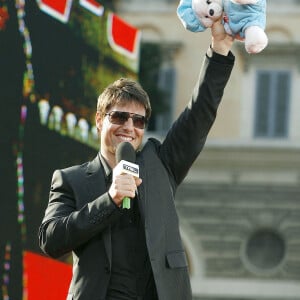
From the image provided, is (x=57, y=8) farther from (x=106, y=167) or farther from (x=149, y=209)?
(x=149, y=209)

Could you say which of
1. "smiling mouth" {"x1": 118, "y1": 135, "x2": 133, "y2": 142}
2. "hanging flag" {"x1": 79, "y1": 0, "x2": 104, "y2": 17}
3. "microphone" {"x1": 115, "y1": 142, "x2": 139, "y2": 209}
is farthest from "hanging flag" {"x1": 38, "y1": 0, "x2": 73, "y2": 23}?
"microphone" {"x1": 115, "y1": 142, "x2": 139, "y2": 209}

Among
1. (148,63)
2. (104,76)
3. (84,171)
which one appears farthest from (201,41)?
(84,171)

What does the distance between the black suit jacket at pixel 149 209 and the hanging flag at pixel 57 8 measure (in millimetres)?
3003

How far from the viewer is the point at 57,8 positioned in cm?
738

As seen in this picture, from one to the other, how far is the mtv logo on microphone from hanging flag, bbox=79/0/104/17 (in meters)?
3.94

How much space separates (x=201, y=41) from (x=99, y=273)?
17.3 meters

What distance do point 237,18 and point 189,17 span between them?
0.69 ft

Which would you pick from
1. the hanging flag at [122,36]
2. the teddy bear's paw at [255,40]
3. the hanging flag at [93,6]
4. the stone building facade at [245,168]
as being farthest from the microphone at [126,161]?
the stone building facade at [245,168]

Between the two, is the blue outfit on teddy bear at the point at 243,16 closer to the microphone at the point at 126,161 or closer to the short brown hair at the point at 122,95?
the short brown hair at the point at 122,95

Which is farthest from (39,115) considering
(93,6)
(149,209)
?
(149,209)

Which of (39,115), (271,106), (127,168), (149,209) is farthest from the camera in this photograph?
(271,106)

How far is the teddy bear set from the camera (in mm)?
4191

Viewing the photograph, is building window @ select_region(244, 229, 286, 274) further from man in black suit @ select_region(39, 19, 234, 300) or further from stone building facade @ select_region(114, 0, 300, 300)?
man in black suit @ select_region(39, 19, 234, 300)

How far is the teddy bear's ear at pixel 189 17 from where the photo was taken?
4352 mm
